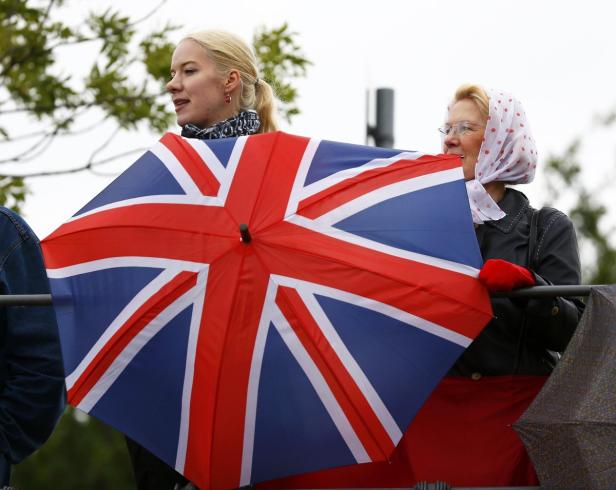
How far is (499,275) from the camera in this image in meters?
4.20

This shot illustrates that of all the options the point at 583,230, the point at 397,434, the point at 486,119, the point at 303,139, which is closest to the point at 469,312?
the point at 397,434

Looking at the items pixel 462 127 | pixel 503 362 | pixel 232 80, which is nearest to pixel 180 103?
pixel 232 80

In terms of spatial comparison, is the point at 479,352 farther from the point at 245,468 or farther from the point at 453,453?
the point at 245,468

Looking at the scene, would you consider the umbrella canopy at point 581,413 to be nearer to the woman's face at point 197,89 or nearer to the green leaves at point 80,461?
the woman's face at point 197,89

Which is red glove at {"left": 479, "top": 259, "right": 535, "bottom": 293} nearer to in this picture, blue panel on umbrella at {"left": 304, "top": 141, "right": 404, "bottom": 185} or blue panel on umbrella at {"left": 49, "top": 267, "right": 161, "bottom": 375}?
blue panel on umbrella at {"left": 304, "top": 141, "right": 404, "bottom": 185}

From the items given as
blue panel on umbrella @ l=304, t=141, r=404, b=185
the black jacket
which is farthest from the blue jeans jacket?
the black jacket

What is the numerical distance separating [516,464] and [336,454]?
2.05 feet

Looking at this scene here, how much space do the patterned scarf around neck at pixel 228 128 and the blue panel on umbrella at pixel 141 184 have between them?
0.60 metres

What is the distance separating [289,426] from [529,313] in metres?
0.82

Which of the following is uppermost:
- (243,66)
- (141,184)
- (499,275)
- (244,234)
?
(243,66)

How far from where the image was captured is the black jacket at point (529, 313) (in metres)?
4.43

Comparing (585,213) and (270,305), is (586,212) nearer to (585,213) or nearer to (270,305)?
(585,213)

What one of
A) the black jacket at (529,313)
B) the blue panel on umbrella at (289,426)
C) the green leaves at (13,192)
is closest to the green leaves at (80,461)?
the green leaves at (13,192)

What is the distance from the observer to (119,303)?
4242 millimetres
